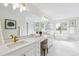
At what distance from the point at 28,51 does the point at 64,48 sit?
70 cm

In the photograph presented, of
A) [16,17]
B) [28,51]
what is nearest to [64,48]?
[28,51]

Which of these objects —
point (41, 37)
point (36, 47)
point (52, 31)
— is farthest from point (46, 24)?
point (36, 47)

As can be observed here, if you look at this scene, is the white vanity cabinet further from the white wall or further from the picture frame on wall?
the picture frame on wall

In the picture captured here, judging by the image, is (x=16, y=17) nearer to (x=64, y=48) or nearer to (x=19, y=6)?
(x=19, y=6)

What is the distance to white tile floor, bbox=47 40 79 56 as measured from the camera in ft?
6.49

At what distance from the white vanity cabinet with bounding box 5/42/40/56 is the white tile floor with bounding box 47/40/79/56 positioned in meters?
0.29

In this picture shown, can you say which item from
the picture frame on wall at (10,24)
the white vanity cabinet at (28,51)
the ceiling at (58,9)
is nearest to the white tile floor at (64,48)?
the white vanity cabinet at (28,51)

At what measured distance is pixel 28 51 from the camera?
77.9 inches

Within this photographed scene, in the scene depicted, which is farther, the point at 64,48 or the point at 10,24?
the point at 64,48

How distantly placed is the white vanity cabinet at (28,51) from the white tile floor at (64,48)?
29cm

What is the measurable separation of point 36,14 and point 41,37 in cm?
53

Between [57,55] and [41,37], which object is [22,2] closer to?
[41,37]

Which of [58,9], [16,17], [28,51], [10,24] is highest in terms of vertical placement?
[58,9]

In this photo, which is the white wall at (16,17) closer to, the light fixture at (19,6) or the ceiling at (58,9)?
the light fixture at (19,6)
